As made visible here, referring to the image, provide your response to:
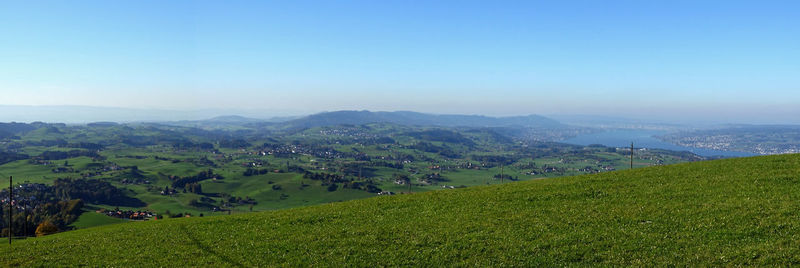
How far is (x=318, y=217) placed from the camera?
3312 cm

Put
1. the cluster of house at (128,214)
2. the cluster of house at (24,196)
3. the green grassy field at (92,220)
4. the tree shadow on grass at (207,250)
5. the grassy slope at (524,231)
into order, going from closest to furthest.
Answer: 1. the grassy slope at (524,231)
2. the tree shadow on grass at (207,250)
3. the green grassy field at (92,220)
4. the cluster of house at (128,214)
5. the cluster of house at (24,196)

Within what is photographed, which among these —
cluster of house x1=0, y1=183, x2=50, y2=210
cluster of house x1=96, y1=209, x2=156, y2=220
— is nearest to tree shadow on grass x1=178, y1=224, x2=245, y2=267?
cluster of house x1=96, y1=209, x2=156, y2=220

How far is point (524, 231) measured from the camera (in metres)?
23.9

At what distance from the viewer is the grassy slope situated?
64.4 feet

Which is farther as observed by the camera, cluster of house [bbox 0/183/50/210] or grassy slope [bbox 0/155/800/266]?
cluster of house [bbox 0/183/50/210]

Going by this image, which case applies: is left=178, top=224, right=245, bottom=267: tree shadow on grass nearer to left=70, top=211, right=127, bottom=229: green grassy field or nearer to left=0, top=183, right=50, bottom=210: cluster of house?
left=70, top=211, right=127, bottom=229: green grassy field

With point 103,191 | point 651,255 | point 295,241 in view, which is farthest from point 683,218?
point 103,191

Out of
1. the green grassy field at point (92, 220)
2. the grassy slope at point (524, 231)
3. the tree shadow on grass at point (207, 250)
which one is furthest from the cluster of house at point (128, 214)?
the tree shadow on grass at point (207, 250)

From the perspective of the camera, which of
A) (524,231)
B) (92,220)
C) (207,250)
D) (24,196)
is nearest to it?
(524,231)

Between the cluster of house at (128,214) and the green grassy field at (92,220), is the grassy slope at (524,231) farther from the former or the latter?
the cluster of house at (128,214)

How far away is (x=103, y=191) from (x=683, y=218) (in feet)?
733

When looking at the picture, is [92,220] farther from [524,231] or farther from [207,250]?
[524,231]

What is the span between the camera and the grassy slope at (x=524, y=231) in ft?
64.4

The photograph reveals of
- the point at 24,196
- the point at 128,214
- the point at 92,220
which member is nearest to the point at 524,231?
the point at 92,220
